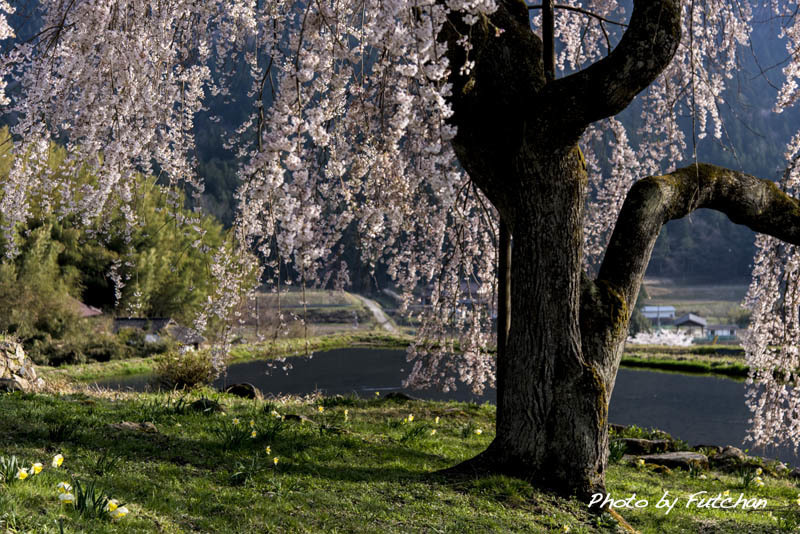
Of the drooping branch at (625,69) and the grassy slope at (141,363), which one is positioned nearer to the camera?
the drooping branch at (625,69)

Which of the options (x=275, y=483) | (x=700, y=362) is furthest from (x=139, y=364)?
(x=700, y=362)

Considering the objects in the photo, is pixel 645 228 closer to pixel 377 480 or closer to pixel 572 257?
pixel 572 257

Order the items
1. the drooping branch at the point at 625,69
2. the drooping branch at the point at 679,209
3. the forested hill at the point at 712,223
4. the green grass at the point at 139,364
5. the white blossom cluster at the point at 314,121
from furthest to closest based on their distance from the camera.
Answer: the forested hill at the point at 712,223 → the green grass at the point at 139,364 → the drooping branch at the point at 679,209 → the drooping branch at the point at 625,69 → the white blossom cluster at the point at 314,121

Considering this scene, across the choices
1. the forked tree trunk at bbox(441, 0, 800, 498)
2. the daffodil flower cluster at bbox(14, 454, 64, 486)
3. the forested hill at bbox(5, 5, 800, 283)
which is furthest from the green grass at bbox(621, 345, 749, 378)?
the forested hill at bbox(5, 5, 800, 283)

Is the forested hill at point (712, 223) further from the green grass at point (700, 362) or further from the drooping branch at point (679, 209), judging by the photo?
the drooping branch at point (679, 209)

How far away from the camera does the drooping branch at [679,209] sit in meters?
5.21

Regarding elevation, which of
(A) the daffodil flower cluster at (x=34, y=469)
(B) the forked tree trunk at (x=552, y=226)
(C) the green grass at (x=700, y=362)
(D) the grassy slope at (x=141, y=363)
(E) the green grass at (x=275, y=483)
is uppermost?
(B) the forked tree trunk at (x=552, y=226)

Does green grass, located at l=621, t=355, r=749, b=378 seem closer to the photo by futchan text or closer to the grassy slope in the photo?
the grassy slope

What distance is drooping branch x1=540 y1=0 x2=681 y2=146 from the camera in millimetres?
4594

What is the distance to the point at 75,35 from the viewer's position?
4.47 meters

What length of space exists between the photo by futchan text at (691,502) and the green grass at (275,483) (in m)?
0.10

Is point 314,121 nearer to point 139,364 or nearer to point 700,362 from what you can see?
point 139,364

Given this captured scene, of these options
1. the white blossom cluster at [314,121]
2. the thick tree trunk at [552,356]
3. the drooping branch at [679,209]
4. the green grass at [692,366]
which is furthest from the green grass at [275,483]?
the green grass at [692,366]

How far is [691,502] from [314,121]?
16.0 feet
